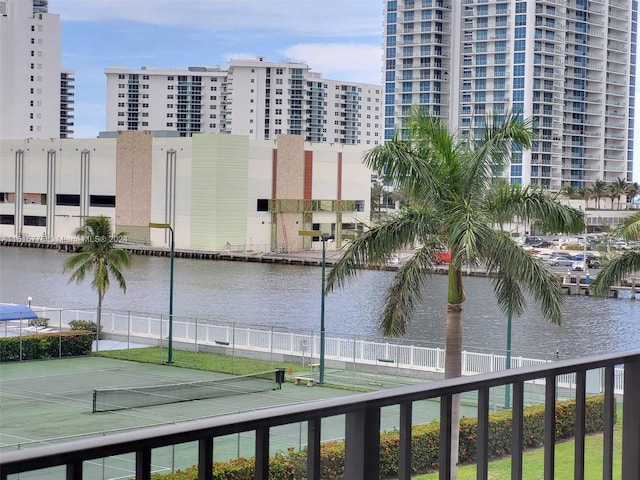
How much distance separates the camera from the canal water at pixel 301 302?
2458 cm

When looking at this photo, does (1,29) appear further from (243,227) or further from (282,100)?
(243,227)

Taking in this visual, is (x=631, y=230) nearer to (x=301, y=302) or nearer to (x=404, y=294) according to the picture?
(x=404, y=294)

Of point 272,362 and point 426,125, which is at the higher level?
point 426,125

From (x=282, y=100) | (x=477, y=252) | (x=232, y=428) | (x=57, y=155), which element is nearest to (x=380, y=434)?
(x=232, y=428)

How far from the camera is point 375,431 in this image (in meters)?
0.96

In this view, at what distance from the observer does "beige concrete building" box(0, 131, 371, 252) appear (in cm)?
3994

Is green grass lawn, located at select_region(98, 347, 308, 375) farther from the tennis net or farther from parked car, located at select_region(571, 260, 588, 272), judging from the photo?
parked car, located at select_region(571, 260, 588, 272)

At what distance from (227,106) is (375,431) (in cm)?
7763

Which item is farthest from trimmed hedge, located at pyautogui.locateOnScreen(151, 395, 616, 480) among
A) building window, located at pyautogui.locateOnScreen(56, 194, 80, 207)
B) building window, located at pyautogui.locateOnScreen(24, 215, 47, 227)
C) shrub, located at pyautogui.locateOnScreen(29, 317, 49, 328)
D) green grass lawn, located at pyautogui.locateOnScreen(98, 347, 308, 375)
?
building window, located at pyautogui.locateOnScreen(24, 215, 47, 227)

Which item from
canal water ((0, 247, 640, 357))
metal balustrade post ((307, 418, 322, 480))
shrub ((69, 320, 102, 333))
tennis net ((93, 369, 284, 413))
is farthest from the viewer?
canal water ((0, 247, 640, 357))

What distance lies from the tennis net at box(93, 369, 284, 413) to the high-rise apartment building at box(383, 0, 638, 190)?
114ft

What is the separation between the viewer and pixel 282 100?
73.2m

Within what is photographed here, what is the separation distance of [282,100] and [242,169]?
33.7 m

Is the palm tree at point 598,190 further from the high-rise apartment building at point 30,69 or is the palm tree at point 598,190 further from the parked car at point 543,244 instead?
the high-rise apartment building at point 30,69
